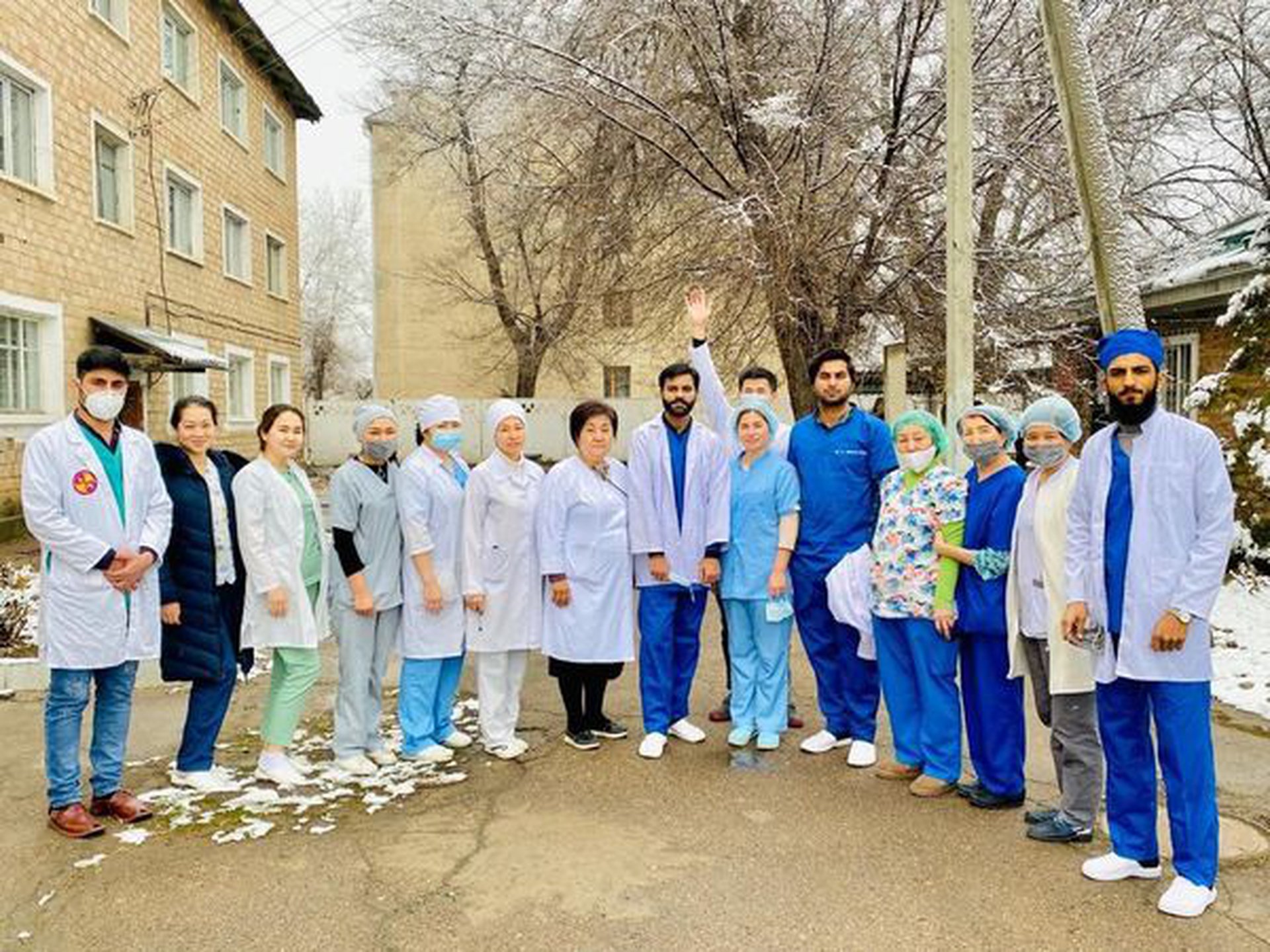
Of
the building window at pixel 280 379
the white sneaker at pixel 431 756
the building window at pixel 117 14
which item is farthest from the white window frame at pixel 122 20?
the white sneaker at pixel 431 756

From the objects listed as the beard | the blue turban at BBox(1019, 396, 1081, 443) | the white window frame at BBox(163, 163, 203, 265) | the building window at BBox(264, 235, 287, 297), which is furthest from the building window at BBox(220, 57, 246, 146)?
the beard

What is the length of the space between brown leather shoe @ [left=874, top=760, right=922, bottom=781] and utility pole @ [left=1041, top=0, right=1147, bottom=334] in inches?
129

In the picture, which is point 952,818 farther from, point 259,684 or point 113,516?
point 259,684

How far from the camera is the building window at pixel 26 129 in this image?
40.0ft

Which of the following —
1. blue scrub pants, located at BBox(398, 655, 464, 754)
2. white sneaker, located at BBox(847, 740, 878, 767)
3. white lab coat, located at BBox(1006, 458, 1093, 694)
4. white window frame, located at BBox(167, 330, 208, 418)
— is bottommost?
white sneaker, located at BBox(847, 740, 878, 767)

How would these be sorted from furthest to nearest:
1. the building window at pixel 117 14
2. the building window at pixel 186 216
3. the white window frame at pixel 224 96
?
the white window frame at pixel 224 96, the building window at pixel 186 216, the building window at pixel 117 14

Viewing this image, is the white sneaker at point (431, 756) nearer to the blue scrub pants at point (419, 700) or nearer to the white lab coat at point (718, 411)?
the blue scrub pants at point (419, 700)

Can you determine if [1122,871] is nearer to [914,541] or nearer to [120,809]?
[914,541]

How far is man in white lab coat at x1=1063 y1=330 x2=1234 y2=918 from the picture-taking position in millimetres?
3389

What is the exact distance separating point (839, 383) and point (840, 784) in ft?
6.23

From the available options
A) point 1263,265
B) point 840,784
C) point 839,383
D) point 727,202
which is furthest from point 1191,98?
point 840,784

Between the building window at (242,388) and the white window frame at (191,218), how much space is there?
271 cm

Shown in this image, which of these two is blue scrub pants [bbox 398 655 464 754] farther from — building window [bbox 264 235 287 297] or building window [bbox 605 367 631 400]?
building window [bbox 605 367 631 400]

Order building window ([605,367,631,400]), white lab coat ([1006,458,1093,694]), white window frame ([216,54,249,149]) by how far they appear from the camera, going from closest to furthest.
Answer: white lab coat ([1006,458,1093,694])
white window frame ([216,54,249,149])
building window ([605,367,631,400])
